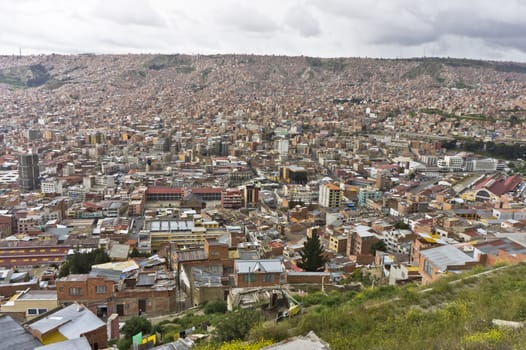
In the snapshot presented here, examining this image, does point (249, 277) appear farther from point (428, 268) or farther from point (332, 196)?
point (332, 196)

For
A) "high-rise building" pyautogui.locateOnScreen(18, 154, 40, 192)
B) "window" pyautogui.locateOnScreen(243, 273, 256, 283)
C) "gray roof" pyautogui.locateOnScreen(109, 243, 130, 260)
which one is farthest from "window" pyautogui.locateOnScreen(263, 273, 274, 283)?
"high-rise building" pyautogui.locateOnScreen(18, 154, 40, 192)

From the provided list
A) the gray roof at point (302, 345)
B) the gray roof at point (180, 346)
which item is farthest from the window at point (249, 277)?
the gray roof at point (302, 345)

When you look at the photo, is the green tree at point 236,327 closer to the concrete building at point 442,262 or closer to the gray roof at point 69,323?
the gray roof at point 69,323

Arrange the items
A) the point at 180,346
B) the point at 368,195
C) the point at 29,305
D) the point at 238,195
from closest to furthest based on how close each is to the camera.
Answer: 1. the point at 180,346
2. the point at 29,305
3. the point at 238,195
4. the point at 368,195

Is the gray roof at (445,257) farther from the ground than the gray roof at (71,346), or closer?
closer

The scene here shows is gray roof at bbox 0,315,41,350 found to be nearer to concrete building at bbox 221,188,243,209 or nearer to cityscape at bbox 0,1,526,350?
cityscape at bbox 0,1,526,350

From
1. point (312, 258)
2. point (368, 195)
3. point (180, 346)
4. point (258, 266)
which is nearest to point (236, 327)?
point (180, 346)
